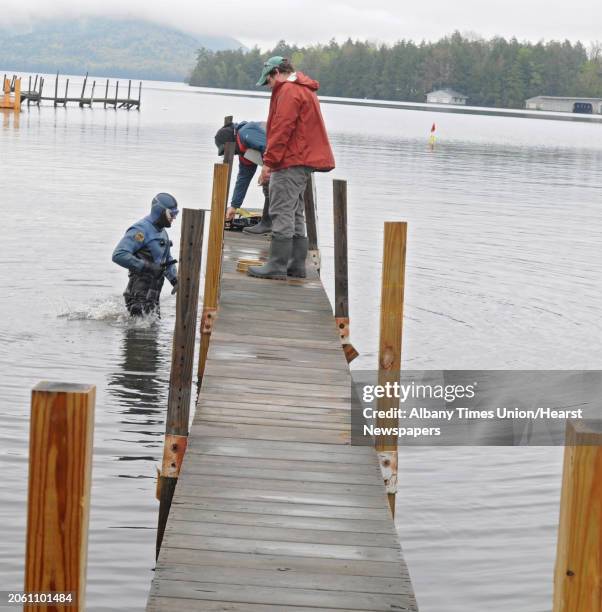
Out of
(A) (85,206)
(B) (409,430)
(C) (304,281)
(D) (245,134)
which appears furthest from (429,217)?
(B) (409,430)

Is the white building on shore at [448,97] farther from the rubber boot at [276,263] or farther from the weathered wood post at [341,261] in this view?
the rubber boot at [276,263]

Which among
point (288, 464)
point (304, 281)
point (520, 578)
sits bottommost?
point (520, 578)

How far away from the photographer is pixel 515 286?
16.7 metres

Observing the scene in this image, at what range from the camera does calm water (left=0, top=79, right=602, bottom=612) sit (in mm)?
6590

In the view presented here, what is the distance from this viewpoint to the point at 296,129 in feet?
32.5

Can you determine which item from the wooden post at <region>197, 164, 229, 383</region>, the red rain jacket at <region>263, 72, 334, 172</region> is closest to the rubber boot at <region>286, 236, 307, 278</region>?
the wooden post at <region>197, 164, 229, 383</region>

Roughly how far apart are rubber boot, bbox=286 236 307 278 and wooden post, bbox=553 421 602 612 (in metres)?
8.07

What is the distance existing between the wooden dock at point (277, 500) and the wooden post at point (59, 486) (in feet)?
3.99

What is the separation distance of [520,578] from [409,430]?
2.84m

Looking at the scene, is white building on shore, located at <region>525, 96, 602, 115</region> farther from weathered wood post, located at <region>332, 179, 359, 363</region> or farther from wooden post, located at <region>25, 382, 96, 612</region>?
wooden post, located at <region>25, 382, 96, 612</region>

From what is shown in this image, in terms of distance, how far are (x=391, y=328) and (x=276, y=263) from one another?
4600mm

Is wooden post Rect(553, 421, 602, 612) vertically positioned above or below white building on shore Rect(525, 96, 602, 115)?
below

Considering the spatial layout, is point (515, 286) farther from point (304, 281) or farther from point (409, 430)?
point (409, 430)

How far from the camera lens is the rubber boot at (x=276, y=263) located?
10656 millimetres
